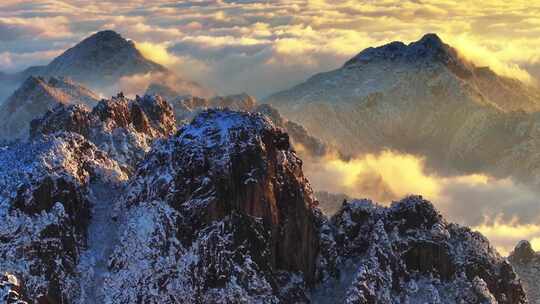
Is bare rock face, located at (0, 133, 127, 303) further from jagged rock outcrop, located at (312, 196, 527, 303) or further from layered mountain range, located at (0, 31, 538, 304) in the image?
jagged rock outcrop, located at (312, 196, 527, 303)

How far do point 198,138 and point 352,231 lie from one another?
4398 centimetres

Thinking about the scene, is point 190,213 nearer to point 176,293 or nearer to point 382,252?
point 176,293

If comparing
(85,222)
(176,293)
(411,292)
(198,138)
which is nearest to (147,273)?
(176,293)

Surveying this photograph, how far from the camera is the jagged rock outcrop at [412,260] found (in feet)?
576

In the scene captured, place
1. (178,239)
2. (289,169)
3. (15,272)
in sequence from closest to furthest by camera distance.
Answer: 1. (15,272)
2. (178,239)
3. (289,169)

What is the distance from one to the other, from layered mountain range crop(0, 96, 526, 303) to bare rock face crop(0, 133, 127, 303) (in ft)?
0.92

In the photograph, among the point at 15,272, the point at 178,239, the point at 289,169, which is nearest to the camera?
the point at 15,272

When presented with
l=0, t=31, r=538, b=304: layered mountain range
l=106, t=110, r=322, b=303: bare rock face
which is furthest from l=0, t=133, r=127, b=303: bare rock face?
l=106, t=110, r=322, b=303: bare rock face

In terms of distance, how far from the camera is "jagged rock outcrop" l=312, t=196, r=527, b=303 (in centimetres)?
17562

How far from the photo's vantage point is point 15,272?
155875 millimetres

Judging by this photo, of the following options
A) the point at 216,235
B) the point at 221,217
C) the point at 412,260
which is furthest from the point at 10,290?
the point at 412,260

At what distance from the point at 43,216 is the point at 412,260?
8402 cm

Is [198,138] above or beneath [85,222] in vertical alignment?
above

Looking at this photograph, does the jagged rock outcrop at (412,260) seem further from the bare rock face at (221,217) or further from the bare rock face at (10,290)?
the bare rock face at (10,290)
